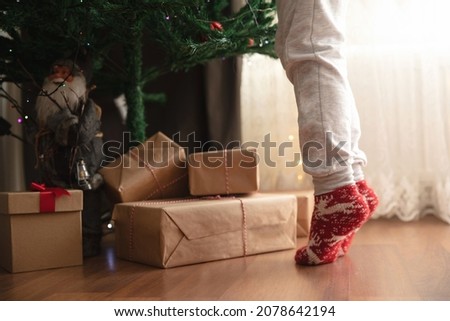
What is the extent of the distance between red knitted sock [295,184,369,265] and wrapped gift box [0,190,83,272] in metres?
0.53

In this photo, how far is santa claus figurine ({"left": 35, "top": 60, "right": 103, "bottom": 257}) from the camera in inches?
56.4

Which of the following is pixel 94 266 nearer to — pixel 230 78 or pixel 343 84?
pixel 343 84

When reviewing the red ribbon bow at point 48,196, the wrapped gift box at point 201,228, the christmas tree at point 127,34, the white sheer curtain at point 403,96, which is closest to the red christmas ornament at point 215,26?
the christmas tree at point 127,34

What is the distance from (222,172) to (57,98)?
0.46 meters

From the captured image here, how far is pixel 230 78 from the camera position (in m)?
2.08

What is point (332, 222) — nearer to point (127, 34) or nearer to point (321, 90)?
point (321, 90)

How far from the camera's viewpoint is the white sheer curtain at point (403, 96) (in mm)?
1901

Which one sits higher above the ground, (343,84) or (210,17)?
(210,17)

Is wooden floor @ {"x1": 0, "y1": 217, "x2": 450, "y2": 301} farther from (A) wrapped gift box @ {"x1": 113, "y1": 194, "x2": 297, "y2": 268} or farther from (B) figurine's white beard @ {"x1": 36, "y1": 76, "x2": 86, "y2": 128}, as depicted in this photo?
(B) figurine's white beard @ {"x1": 36, "y1": 76, "x2": 86, "y2": 128}

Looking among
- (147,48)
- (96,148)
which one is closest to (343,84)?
(96,148)

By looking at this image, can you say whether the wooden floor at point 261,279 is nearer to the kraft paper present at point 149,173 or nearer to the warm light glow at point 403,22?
the kraft paper present at point 149,173

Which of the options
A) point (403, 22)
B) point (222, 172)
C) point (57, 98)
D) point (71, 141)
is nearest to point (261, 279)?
point (222, 172)

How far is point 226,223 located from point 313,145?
32cm
